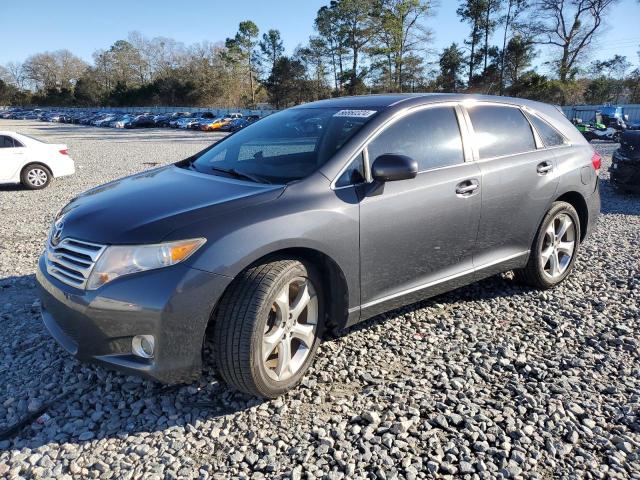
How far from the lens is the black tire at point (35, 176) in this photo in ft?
34.5

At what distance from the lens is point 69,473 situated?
7.29ft

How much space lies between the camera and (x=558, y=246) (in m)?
4.32

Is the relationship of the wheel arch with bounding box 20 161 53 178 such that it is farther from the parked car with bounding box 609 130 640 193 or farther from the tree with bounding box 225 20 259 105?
the tree with bounding box 225 20 259 105

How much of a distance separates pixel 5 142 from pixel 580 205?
11.1 meters

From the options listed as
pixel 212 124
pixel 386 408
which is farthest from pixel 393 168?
pixel 212 124

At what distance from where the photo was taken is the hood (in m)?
2.43

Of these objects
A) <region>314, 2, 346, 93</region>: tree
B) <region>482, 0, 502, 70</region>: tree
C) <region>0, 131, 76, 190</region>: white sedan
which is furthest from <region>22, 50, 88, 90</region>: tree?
<region>0, 131, 76, 190</region>: white sedan

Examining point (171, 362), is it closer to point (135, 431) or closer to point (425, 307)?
point (135, 431)

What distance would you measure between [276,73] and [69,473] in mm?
63572

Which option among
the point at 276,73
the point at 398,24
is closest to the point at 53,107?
the point at 276,73

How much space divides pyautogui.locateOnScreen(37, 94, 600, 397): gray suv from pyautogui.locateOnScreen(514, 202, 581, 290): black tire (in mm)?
19

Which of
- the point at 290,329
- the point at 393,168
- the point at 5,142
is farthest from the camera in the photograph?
the point at 5,142

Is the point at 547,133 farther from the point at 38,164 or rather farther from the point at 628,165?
the point at 38,164

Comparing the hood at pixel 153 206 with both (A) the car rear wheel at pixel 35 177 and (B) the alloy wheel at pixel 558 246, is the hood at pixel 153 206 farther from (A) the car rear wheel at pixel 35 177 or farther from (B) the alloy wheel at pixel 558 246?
(A) the car rear wheel at pixel 35 177
